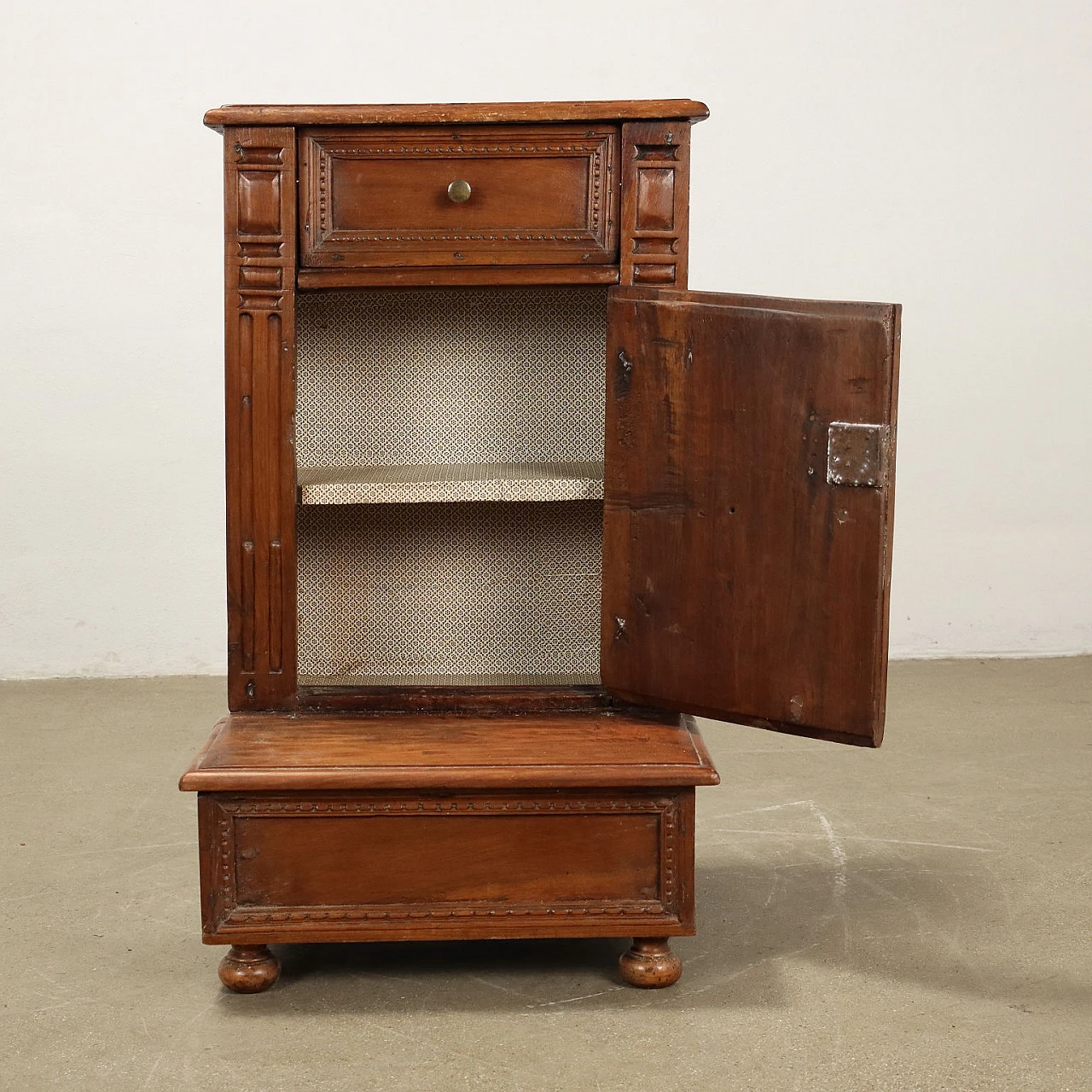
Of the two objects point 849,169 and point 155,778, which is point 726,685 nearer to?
point 155,778

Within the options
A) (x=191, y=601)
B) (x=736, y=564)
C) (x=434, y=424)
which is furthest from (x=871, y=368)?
(x=191, y=601)

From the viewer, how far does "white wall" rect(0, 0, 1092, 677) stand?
4.36m

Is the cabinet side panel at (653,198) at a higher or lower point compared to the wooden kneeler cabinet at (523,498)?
higher

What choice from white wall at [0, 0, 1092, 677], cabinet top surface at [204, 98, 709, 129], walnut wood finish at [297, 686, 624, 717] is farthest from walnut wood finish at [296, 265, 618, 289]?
white wall at [0, 0, 1092, 677]

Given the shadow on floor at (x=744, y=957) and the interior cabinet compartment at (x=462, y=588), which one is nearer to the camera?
the shadow on floor at (x=744, y=957)

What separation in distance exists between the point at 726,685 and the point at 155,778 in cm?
171

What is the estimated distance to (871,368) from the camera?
81.5 inches

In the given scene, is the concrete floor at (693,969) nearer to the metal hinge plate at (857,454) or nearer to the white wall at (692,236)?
the metal hinge plate at (857,454)

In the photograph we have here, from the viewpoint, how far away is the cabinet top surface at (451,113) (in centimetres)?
230

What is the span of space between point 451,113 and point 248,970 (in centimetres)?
139

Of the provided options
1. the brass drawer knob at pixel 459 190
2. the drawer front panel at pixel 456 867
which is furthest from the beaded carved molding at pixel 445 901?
the brass drawer knob at pixel 459 190

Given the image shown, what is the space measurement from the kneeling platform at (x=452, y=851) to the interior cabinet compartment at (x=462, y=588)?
546mm

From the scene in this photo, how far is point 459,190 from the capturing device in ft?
7.63

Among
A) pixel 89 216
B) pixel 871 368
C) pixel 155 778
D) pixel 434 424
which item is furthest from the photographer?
pixel 89 216
